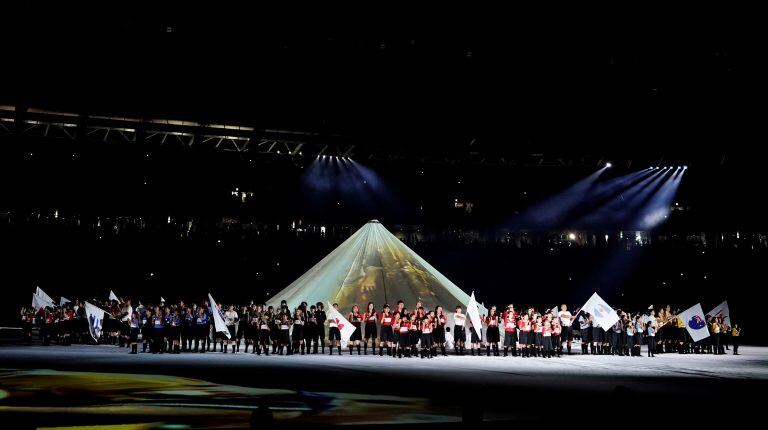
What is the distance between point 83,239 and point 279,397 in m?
25.4

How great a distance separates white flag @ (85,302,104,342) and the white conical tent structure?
5.64 meters

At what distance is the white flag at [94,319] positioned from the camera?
76.0ft

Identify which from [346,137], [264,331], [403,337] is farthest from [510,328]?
[346,137]

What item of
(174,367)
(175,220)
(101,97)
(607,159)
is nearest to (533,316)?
(607,159)

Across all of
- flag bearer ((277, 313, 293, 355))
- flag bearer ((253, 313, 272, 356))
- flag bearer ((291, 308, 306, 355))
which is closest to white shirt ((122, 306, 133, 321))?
flag bearer ((253, 313, 272, 356))

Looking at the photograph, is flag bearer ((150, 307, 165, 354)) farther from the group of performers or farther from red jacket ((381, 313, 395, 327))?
red jacket ((381, 313, 395, 327))

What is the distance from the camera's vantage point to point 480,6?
733 inches

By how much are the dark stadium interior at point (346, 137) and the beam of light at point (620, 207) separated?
63cm

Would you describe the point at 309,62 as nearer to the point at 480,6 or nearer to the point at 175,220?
the point at 480,6

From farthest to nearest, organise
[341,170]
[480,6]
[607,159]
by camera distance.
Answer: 1. [341,170]
2. [607,159]
3. [480,6]

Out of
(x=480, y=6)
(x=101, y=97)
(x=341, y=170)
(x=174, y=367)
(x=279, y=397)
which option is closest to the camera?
(x=279, y=397)

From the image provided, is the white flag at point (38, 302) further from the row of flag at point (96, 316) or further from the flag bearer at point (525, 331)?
the flag bearer at point (525, 331)

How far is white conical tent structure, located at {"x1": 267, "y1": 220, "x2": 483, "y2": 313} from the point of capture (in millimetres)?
24719

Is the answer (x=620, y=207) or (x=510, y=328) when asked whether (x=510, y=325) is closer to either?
(x=510, y=328)
